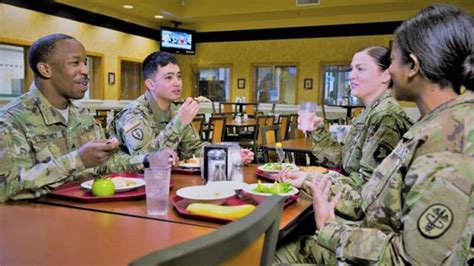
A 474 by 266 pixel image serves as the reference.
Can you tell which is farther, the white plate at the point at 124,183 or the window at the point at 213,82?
the window at the point at 213,82

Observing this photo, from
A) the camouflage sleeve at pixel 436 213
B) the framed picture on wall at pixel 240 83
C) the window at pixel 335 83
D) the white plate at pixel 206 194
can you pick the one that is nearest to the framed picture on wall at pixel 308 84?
the window at pixel 335 83

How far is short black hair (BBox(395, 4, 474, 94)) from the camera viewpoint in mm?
1098

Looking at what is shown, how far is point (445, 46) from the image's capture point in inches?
43.4

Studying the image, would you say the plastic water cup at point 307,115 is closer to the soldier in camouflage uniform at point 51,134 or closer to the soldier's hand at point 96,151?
the soldier in camouflage uniform at point 51,134

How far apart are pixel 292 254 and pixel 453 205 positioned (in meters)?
0.79

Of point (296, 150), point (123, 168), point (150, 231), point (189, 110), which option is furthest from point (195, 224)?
point (296, 150)

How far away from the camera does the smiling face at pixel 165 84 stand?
2664mm

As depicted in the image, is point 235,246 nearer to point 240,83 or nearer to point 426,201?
point 426,201

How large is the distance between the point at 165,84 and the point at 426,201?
197cm

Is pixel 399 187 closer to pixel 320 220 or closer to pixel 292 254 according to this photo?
pixel 320 220

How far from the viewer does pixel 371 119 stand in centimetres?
202

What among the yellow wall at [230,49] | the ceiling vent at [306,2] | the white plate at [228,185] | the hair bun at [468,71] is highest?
the ceiling vent at [306,2]

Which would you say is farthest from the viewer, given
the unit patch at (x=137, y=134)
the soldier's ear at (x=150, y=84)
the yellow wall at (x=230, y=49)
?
the yellow wall at (x=230, y=49)

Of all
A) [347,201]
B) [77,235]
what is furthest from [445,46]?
[77,235]
